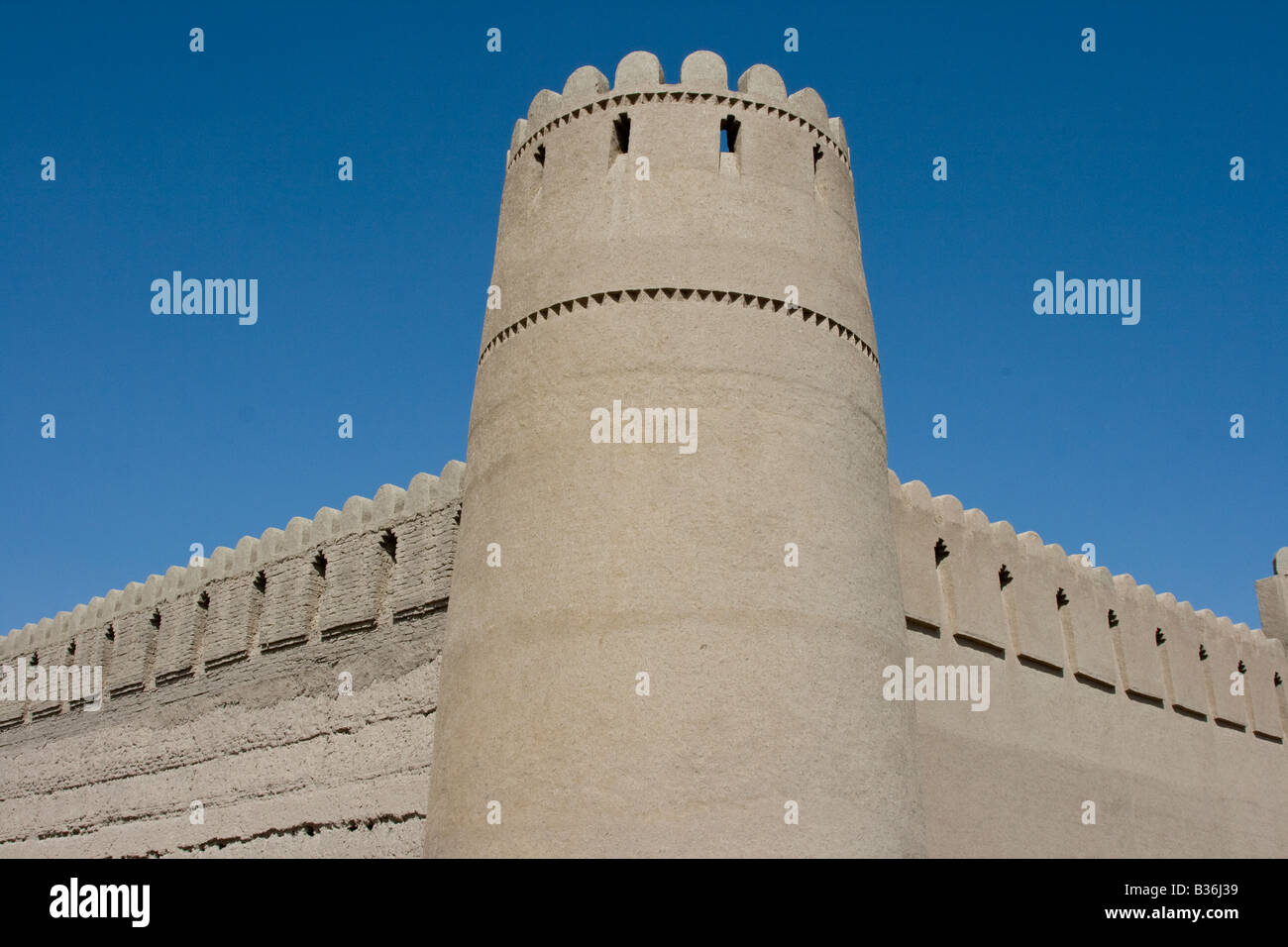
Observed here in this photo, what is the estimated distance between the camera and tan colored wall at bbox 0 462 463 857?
30.3ft

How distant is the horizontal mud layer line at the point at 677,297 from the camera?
801 cm

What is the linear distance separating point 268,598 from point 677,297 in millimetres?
5200

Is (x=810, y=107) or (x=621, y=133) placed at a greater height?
(x=810, y=107)

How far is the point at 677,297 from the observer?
8.01 m

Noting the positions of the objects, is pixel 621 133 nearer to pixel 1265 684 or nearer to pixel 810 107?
pixel 810 107

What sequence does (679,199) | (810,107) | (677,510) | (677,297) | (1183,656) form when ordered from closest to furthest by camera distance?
(677,510) < (677,297) < (679,199) < (810,107) < (1183,656)

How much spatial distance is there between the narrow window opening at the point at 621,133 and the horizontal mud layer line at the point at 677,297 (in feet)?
3.83

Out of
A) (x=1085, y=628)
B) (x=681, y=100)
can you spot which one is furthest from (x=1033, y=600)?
(x=681, y=100)

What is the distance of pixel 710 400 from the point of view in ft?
25.3

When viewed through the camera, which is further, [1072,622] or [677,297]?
[1072,622]

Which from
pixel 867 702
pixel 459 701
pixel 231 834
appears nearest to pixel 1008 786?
pixel 867 702

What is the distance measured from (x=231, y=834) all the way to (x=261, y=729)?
0.86m

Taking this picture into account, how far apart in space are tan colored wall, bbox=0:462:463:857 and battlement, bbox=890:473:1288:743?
3842 mm

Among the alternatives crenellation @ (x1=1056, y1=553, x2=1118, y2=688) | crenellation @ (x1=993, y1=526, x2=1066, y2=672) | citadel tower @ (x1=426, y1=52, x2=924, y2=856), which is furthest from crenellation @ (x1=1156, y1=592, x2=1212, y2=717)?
citadel tower @ (x1=426, y1=52, x2=924, y2=856)
